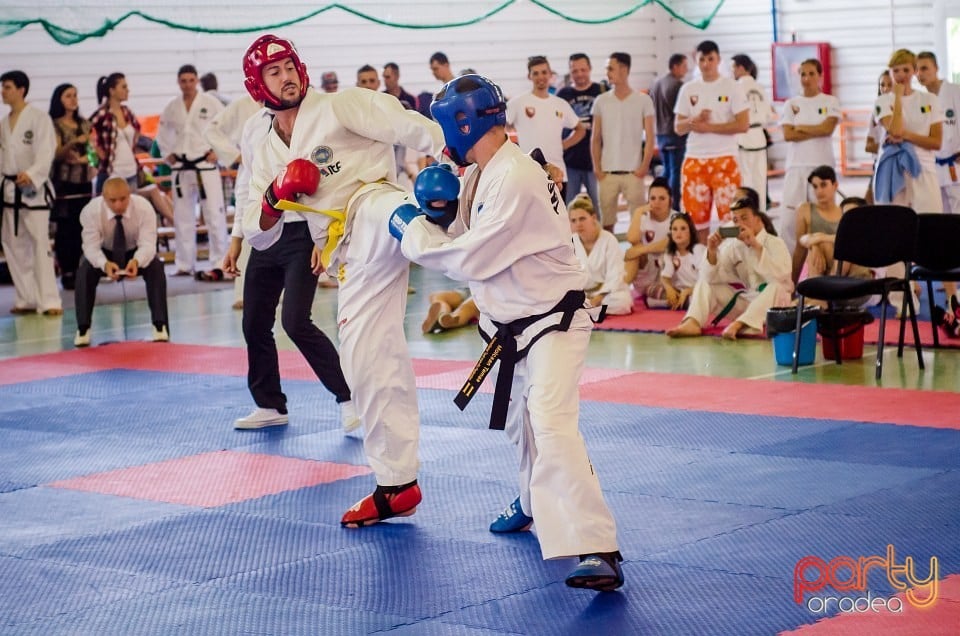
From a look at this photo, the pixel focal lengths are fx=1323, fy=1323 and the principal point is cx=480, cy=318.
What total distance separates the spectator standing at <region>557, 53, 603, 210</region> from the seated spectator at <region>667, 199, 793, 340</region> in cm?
299

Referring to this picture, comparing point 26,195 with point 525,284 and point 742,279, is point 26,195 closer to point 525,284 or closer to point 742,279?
→ point 742,279

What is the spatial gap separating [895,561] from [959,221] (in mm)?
4043

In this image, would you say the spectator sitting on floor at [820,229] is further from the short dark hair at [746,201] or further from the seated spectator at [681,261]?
the seated spectator at [681,261]

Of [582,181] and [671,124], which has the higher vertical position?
[671,124]

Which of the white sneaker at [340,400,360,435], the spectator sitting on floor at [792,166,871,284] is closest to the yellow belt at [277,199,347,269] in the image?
the white sneaker at [340,400,360,435]

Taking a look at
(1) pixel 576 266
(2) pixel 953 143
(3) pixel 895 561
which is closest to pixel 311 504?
(1) pixel 576 266

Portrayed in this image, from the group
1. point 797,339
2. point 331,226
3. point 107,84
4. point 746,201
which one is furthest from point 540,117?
point 331,226

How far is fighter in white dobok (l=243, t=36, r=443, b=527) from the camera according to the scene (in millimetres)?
4750

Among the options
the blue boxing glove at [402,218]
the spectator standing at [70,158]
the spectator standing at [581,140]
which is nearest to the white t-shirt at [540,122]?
the spectator standing at [581,140]

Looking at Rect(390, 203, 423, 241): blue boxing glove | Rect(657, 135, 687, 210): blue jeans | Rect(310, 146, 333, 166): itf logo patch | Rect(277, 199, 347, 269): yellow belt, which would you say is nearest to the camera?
Rect(390, 203, 423, 241): blue boxing glove

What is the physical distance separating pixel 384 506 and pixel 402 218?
1143 millimetres

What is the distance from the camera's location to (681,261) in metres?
9.73

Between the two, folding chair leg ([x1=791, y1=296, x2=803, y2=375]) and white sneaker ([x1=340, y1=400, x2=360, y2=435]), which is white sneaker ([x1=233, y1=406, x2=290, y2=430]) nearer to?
white sneaker ([x1=340, y1=400, x2=360, y2=435])

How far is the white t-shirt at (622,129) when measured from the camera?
11258mm
